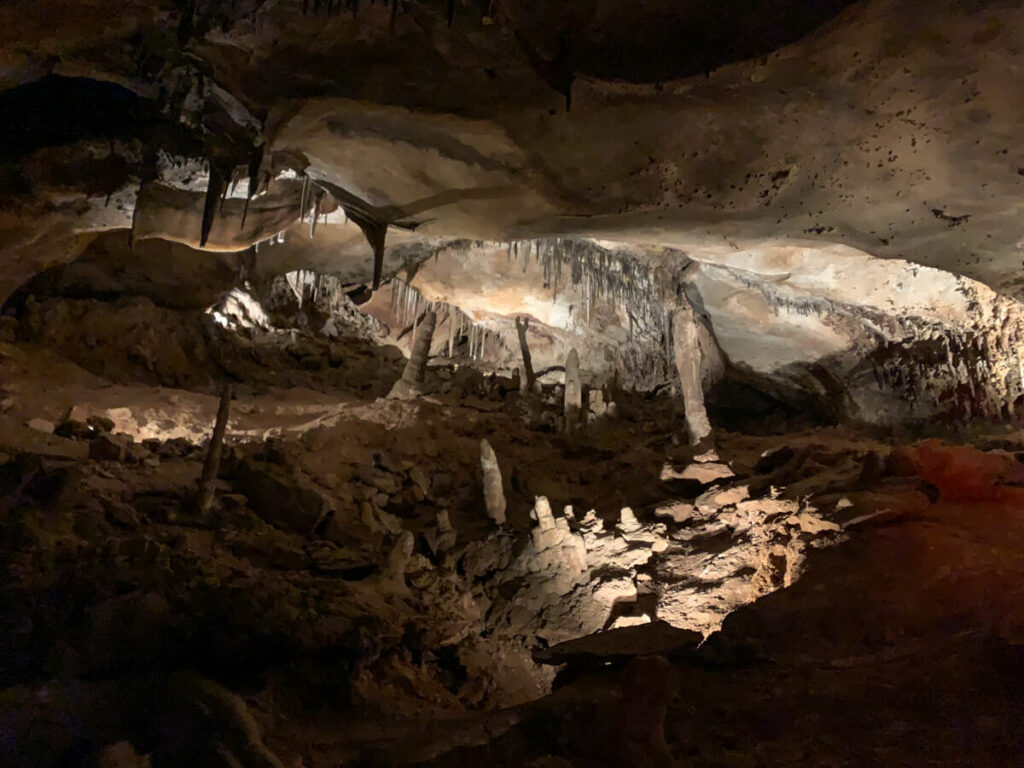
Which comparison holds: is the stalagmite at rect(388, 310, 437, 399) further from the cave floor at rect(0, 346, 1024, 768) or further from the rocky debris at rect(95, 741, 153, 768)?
the rocky debris at rect(95, 741, 153, 768)

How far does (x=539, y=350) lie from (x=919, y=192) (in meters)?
8.73

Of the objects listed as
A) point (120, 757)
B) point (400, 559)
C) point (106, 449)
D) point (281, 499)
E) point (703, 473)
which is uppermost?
point (703, 473)

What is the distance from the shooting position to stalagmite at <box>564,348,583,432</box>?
1134 centimetres

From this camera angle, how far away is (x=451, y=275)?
1136cm

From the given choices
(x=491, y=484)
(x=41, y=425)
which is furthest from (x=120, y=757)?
(x=41, y=425)

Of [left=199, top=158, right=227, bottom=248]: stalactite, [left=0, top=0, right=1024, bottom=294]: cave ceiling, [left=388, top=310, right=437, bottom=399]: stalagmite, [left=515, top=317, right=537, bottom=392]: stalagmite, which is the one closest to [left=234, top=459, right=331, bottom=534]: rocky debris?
[left=199, top=158, right=227, bottom=248]: stalactite

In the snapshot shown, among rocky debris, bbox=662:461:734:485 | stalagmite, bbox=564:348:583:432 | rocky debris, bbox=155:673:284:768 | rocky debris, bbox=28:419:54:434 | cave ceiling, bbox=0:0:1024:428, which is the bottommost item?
rocky debris, bbox=155:673:284:768

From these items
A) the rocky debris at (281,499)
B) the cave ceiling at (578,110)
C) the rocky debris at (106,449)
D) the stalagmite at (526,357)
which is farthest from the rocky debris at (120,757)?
the stalagmite at (526,357)

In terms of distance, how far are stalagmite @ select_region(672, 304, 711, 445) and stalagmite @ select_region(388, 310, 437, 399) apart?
4.19m

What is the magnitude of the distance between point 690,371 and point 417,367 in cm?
451

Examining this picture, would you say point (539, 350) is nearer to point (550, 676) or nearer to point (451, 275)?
point (451, 275)

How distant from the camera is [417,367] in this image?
1158 cm

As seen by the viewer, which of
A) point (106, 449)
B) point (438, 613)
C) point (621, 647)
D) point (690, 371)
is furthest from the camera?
point (690, 371)

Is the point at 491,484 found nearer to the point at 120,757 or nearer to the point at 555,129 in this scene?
the point at 555,129
